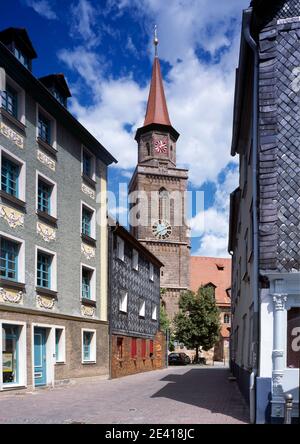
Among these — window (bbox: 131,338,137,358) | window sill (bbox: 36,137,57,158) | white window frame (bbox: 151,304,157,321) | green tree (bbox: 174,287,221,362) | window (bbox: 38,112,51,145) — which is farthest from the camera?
green tree (bbox: 174,287,221,362)

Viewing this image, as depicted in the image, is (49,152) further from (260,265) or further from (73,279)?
(260,265)

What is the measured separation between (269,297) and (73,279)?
12.6 m

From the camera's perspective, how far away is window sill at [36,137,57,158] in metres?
19.8

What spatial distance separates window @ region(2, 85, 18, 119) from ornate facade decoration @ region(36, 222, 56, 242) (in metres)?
4.07

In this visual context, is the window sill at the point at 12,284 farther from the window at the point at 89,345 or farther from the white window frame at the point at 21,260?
the window at the point at 89,345

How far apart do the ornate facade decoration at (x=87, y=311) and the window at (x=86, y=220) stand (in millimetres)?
3357

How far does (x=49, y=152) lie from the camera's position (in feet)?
67.7

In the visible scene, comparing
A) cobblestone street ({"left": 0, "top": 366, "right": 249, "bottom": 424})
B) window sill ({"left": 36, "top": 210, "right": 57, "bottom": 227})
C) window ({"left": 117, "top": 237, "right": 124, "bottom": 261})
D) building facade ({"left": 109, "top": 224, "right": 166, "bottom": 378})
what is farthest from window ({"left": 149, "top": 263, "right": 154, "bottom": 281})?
cobblestone street ({"left": 0, "top": 366, "right": 249, "bottom": 424})

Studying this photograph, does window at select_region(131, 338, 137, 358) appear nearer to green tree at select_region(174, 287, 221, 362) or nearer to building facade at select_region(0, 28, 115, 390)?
building facade at select_region(0, 28, 115, 390)

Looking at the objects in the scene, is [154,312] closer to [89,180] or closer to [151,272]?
[151,272]

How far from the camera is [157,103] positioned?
73625 mm

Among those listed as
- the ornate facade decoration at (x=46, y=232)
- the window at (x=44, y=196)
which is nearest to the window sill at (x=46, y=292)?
the ornate facade decoration at (x=46, y=232)

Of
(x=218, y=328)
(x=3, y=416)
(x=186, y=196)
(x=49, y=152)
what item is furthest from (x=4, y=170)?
(x=186, y=196)

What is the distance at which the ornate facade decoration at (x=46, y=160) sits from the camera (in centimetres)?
1986
